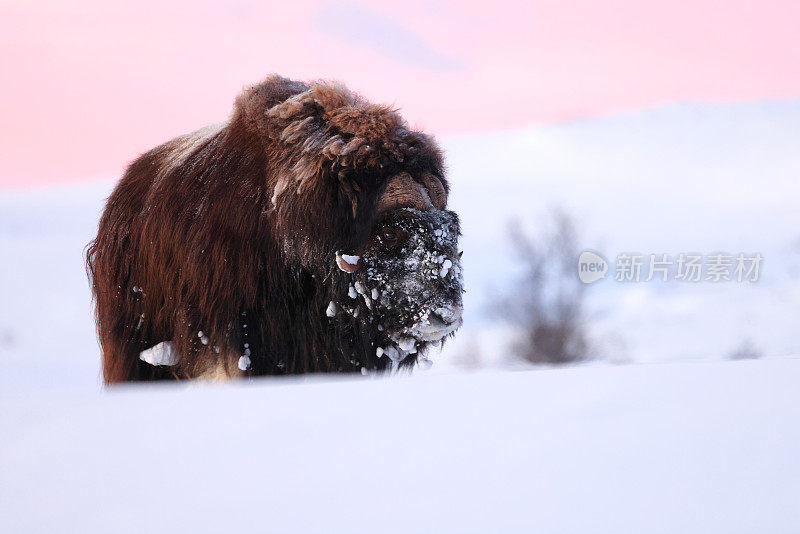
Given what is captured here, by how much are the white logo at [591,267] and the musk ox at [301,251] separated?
27 cm

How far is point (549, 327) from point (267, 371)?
64cm

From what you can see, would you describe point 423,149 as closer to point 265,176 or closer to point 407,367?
point 265,176

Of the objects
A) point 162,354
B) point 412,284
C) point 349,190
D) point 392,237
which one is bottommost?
point 162,354

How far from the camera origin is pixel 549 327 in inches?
65.8

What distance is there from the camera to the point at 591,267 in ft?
5.18

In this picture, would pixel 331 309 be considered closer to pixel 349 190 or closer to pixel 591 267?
pixel 349 190

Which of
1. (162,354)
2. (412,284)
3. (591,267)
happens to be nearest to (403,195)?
(412,284)

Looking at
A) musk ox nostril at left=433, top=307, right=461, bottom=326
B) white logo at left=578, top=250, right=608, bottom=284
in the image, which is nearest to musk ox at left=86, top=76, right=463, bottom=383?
musk ox nostril at left=433, top=307, right=461, bottom=326

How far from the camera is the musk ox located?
1.56 m

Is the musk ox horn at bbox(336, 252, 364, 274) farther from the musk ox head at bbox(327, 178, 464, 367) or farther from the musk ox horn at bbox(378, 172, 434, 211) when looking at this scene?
the musk ox horn at bbox(378, 172, 434, 211)

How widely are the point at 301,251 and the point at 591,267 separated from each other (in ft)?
2.03

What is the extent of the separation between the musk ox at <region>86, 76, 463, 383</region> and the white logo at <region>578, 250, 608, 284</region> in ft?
0.89

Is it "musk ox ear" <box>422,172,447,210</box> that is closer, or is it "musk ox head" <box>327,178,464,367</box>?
"musk ox head" <box>327,178,464,367</box>

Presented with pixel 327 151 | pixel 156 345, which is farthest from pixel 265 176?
pixel 156 345
